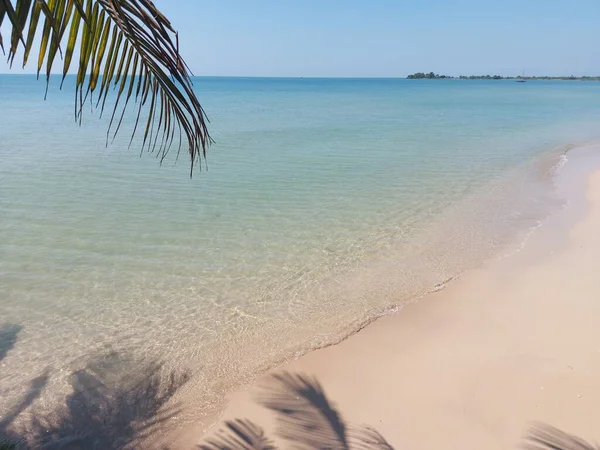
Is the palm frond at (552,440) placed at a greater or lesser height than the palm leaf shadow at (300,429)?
greater

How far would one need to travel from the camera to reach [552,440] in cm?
353

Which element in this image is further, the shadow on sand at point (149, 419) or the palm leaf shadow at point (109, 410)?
the palm leaf shadow at point (109, 410)

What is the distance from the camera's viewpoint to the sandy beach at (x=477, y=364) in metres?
3.73

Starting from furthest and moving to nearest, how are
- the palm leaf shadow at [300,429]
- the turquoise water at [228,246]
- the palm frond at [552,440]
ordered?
the turquoise water at [228,246] < the palm leaf shadow at [300,429] < the palm frond at [552,440]

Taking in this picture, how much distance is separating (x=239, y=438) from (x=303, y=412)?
1.88 ft

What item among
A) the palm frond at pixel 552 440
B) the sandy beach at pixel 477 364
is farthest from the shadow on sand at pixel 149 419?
the sandy beach at pixel 477 364

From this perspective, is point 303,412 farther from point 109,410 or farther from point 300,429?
point 109,410

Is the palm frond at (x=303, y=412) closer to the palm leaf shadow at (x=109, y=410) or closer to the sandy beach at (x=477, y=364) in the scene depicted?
the sandy beach at (x=477, y=364)

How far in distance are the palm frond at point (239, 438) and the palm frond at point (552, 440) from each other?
6.45ft

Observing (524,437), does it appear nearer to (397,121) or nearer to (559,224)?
(559,224)

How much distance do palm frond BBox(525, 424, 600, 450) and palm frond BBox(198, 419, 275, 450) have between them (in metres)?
1.97

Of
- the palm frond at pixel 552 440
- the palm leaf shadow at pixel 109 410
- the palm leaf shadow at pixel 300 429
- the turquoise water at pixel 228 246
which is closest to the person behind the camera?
the palm frond at pixel 552 440

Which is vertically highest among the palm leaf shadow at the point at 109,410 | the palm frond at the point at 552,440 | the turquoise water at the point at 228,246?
the turquoise water at the point at 228,246

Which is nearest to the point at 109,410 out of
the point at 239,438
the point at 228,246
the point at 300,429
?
the point at 239,438
